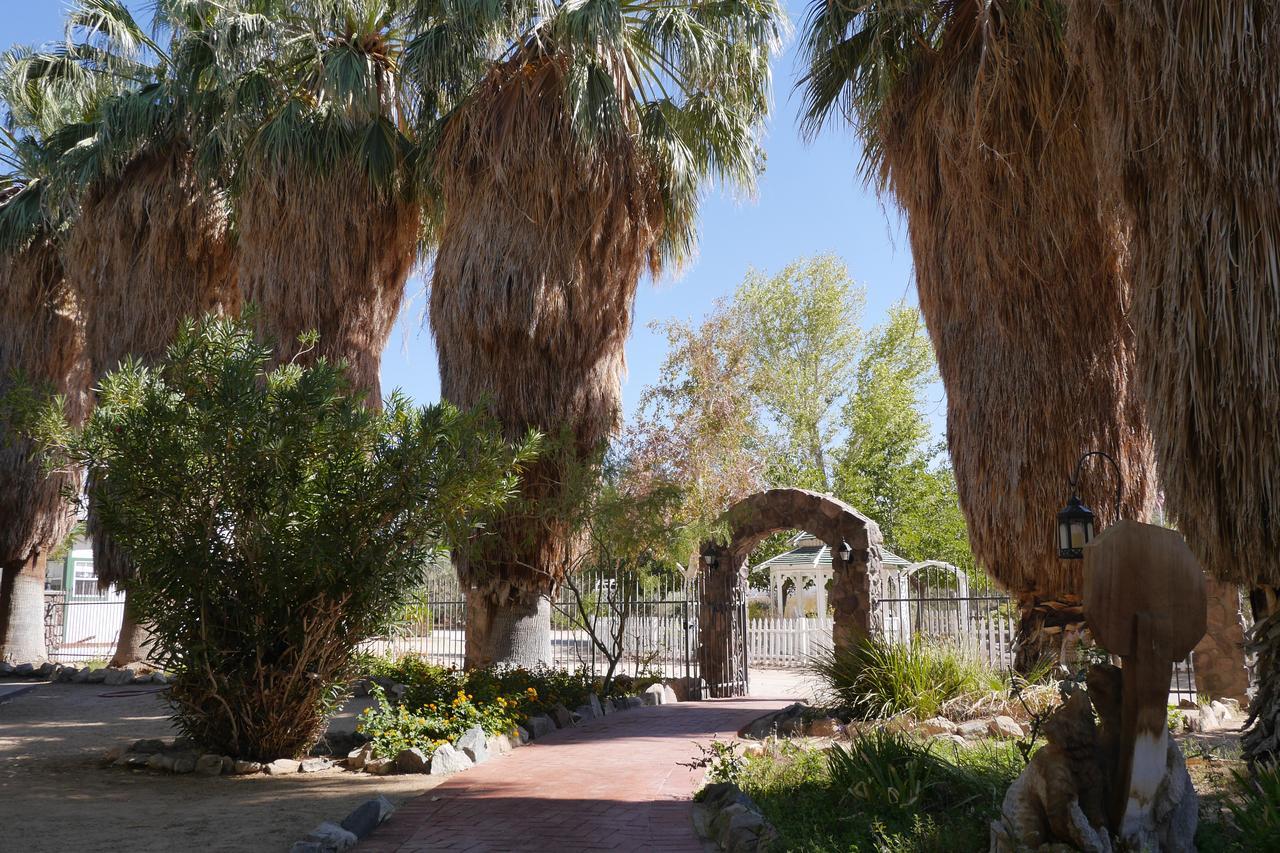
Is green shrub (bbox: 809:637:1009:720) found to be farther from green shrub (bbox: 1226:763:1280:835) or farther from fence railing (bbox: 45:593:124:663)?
fence railing (bbox: 45:593:124:663)

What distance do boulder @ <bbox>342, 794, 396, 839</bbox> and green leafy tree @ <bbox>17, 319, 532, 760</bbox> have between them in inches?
88.7

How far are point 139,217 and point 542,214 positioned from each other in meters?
6.85

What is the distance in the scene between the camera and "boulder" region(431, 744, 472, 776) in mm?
8211

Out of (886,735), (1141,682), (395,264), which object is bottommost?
(886,735)

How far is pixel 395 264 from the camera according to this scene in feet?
46.8

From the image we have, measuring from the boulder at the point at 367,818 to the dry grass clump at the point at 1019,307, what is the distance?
269 inches

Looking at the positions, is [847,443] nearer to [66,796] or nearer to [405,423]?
[405,423]

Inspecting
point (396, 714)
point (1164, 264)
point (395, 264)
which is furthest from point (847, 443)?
point (1164, 264)

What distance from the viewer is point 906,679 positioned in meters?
9.39

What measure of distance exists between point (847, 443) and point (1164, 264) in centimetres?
2482

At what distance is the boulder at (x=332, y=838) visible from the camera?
5.63 meters

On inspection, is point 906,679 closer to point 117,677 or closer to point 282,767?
point 282,767

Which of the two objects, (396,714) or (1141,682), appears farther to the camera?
(396,714)

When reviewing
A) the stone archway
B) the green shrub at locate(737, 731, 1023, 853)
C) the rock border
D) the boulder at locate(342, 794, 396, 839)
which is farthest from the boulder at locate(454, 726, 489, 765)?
the stone archway
